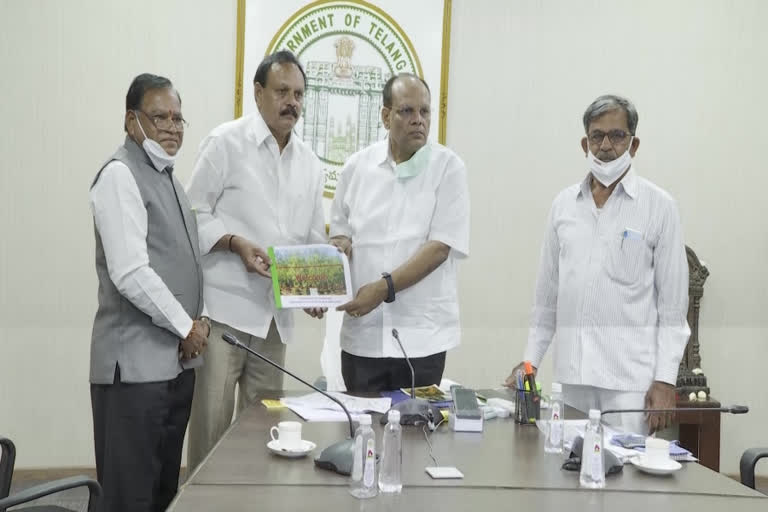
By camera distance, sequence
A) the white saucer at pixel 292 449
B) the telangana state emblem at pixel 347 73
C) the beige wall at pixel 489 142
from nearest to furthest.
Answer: the white saucer at pixel 292 449 < the beige wall at pixel 489 142 < the telangana state emblem at pixel 347 73

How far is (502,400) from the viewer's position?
238 centimetres

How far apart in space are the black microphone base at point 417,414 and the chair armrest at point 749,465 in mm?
798

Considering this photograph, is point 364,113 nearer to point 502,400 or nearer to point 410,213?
point 410,213

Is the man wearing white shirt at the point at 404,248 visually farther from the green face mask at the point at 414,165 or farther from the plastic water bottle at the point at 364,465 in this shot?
the plastic water bottle at the point at 364,465

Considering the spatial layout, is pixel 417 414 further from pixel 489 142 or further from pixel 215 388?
pixel 489 142

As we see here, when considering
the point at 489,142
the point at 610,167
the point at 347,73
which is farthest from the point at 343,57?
the point at 610,167

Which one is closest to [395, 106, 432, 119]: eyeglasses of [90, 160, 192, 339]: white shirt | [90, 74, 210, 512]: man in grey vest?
[90, 74, 210, 512]: man in grey vest

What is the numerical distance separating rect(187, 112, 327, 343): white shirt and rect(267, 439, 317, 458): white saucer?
3.19ft

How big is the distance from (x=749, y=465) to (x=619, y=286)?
759 mm

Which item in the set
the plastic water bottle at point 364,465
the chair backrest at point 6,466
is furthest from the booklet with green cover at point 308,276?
the plastic water bottle at point 364,465

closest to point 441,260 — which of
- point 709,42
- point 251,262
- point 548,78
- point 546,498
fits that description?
point 251,262

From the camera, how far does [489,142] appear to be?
13.1 ft

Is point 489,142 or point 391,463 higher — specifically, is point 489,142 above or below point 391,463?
above

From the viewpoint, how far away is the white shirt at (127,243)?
2.24 m
